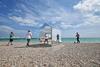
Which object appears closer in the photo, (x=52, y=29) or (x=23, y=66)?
(x=23, y=66)

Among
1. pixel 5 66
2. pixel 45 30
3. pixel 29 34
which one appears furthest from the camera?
pixel 45 30

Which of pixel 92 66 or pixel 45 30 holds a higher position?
pixel 45 30

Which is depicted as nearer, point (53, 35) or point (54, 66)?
point (54, 66)

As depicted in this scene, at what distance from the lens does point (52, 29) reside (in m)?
32.9

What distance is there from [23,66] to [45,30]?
23.4m

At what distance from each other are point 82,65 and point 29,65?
2.91 meters

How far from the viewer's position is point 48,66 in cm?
870

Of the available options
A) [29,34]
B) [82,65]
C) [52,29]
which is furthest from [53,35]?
[82,65]

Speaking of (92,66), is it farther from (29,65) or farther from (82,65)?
(29,65)

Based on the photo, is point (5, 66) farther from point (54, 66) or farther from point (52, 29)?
point (52, 29)

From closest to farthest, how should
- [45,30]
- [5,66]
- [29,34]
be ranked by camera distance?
[5,66], [29,34], [45,30]

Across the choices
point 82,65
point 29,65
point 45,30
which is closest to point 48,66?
point 29,65

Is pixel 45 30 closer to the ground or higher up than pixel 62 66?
higher up

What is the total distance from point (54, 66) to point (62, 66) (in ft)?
1.41
